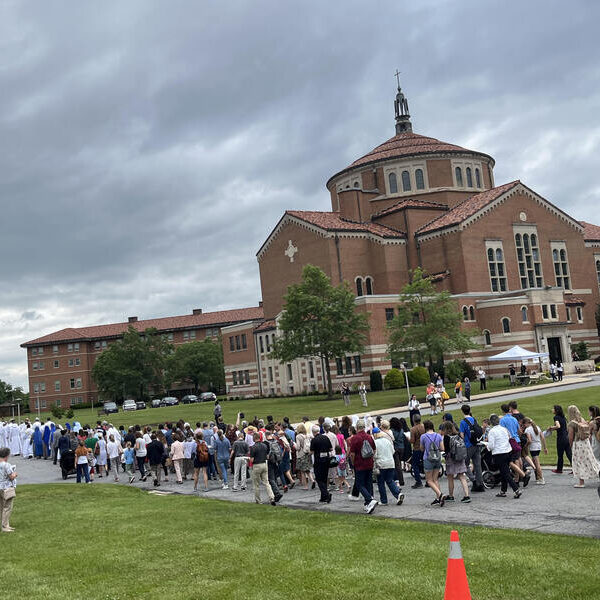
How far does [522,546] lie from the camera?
404 inches

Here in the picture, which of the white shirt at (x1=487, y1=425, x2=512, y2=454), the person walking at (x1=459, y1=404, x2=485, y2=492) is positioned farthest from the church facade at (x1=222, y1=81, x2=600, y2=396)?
the white shirt at (x1=487, y1=425, x2=512, y2=454)

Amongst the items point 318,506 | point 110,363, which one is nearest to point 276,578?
point 318,506

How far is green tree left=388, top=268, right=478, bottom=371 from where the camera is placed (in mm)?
46062

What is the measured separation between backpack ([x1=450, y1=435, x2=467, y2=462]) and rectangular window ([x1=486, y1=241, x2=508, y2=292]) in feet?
161

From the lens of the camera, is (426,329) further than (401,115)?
No

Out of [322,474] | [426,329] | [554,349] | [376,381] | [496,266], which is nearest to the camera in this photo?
[322,474]

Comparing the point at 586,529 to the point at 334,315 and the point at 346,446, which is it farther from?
the point at 334,315

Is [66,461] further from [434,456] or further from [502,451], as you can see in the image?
[502,451]

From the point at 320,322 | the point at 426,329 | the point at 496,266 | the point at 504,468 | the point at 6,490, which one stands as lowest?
the point at 504,468

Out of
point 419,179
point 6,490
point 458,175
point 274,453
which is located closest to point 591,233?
point 458,175

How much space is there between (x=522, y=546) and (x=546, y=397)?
27235mm

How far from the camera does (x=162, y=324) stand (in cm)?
11519

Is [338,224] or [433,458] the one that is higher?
[338,224]

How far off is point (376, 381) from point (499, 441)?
39.4 metres
